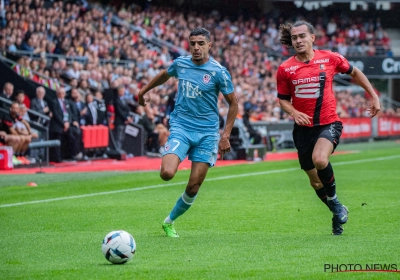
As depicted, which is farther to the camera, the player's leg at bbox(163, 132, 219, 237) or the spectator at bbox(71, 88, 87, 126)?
the spectator at bbox(71, 88, 87, 126)

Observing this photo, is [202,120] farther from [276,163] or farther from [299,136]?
[276,163]

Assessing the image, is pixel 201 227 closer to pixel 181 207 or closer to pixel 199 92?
pixel 181 207

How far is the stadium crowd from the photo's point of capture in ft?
82.3

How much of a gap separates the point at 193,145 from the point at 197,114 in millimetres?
354

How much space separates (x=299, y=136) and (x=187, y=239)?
1.82 m

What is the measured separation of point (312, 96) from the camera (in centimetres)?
945

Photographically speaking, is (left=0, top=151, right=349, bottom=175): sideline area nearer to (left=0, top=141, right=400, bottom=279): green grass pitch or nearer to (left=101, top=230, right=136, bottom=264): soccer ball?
(left=0, top=141, right=400, bottom=279): green grass pitch

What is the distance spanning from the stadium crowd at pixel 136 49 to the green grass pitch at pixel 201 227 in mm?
7146

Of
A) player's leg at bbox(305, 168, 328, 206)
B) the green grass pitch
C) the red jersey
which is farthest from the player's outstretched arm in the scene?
the green grass pitch

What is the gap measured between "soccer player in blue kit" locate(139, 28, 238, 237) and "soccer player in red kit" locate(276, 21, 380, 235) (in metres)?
0.68

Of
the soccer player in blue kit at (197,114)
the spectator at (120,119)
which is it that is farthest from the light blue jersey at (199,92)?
the spectator at (120,119)

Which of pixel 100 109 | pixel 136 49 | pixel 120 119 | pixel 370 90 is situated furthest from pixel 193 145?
pixel 136 49

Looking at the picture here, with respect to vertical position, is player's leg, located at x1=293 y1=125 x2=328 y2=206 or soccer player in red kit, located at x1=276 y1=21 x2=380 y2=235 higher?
soccer player in red kit, located at x1=276 y1=21 x2=380 y2=235

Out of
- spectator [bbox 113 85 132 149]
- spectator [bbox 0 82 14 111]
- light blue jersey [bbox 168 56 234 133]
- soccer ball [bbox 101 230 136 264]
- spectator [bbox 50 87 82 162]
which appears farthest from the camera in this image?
spectator [bbox 113 85 132 149]
